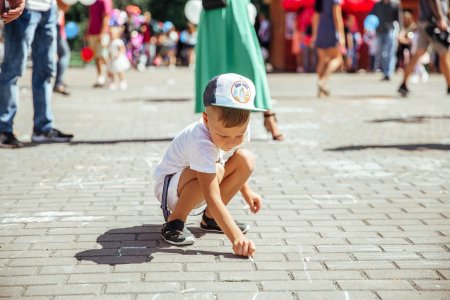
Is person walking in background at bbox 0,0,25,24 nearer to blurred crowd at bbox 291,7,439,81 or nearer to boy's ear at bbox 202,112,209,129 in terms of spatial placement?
boy's ear at bbox 202,112,209,129

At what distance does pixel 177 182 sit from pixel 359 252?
0.94m

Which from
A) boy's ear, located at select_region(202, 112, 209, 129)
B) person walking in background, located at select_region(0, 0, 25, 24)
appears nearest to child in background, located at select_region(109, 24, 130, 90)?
person walking in background, located at select_region(0, 0, 25, 24)

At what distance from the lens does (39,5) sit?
6.23 m

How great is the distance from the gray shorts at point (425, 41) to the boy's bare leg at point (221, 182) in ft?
23.4

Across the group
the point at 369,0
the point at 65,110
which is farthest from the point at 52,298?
the point at 369,0

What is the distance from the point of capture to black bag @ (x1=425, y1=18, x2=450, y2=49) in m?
9.80

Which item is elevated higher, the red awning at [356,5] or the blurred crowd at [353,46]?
the red awning at [356,5]

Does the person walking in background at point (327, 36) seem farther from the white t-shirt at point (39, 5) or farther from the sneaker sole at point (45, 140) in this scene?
the white t-shirt at point (39, 5)

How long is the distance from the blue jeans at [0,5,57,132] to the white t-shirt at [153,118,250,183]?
10.5 feet

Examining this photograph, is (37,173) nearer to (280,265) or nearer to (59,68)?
(280,265)

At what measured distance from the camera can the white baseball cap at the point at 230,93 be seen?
304 centimetres

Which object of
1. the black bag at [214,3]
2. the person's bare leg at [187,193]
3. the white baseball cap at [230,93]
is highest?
the black bag at [214,3]

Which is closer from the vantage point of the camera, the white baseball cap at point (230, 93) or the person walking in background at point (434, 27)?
the white baseball cap at point (230, 93)

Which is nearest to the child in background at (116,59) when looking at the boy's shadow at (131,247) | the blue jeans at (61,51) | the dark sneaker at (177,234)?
the blue jeans at (61,51)
